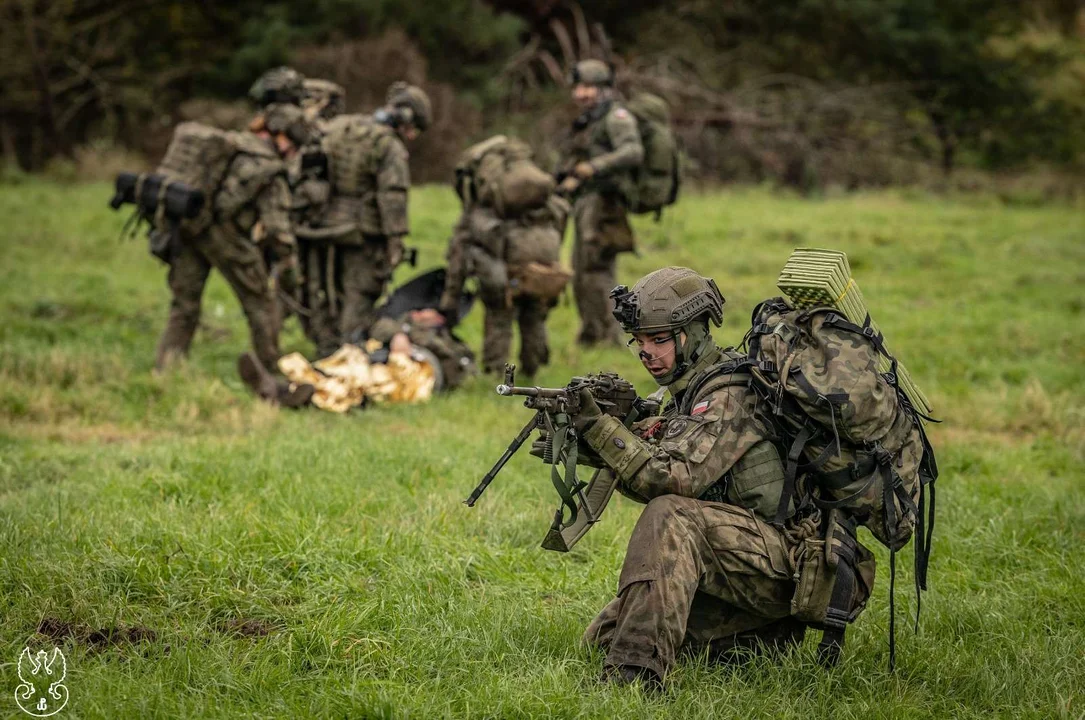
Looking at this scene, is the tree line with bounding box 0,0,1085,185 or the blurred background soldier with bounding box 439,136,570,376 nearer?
the blurred background soldier with bounding box 439,136,570,376

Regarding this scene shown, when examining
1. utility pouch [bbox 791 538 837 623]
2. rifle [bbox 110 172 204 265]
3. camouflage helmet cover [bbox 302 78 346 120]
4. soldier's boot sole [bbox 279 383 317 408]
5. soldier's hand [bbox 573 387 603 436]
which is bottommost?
soldier's boot sole [bbox 279 383 317 408]

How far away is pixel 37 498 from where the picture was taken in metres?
6.12

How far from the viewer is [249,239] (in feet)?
31.4

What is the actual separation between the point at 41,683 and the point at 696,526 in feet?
7.28

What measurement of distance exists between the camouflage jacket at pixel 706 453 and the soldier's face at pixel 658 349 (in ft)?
0.49

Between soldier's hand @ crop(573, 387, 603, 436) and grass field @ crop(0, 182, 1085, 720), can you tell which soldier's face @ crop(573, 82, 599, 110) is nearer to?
grass field @ crop(0, 182, 1085, 720)

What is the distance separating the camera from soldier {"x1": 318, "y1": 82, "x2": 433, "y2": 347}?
1009 cm

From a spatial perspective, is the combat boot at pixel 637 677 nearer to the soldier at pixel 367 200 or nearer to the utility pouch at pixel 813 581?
the utility pouch at pixel 813 581

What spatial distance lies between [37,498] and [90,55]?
22.0 metres

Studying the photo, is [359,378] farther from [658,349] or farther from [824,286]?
[824,286]

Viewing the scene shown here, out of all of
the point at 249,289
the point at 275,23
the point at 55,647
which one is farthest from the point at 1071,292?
the point at 275,23

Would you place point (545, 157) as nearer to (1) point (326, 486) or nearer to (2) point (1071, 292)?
(2) point (1071, 292)

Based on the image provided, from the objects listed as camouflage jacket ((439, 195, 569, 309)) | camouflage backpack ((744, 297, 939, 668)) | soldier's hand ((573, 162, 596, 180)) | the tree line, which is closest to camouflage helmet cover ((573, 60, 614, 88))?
soldier's hand ((573, 162, 596, 180))

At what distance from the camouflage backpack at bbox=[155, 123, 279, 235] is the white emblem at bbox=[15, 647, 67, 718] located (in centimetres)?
533
